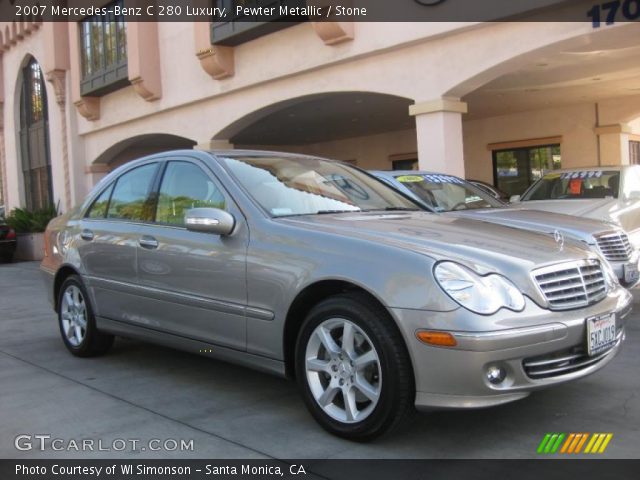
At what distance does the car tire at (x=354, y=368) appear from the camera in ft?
10.3

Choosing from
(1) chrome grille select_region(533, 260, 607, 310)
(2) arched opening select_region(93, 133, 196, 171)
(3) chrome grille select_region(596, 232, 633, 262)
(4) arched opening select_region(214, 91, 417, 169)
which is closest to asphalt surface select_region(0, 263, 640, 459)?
(1) chrome grille select_region(533, 260, 607, 310)

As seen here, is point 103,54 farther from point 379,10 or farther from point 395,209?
point 395,209

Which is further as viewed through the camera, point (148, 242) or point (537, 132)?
point (537, 132)

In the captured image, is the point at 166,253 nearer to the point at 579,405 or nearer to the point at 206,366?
the point at 206,366

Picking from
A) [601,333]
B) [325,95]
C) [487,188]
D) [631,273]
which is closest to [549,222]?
[631,273]

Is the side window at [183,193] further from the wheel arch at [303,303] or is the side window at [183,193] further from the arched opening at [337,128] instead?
the arched opening at [337,128]

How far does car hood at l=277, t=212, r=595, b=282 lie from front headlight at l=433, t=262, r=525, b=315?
6cm

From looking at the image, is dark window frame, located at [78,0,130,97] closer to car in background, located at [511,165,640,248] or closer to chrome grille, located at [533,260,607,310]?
car in background, located at [511,165,640,248]

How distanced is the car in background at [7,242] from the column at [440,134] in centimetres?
1246

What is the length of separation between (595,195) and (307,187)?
4820 mm

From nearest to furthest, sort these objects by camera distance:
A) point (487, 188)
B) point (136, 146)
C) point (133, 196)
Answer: point (133, 196) < point (487, 188) < point (136, 146)

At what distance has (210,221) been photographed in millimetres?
3854

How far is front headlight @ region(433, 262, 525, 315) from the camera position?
9.93 ft

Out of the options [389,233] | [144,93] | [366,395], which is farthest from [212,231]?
[144,93]
